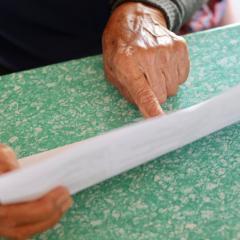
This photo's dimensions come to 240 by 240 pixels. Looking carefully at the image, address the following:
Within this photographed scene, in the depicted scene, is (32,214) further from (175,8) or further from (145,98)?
(175,8)

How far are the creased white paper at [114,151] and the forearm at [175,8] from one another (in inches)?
11.6

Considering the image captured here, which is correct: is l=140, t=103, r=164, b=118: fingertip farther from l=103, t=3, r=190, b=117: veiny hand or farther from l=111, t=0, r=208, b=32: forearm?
l=111, t=0, r=208, b=32: forearm

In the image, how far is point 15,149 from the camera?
0.65 m

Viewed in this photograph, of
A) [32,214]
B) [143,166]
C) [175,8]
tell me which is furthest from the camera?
[175,8]

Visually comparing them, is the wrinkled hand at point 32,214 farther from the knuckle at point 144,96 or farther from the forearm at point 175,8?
the forearm at point 175,8

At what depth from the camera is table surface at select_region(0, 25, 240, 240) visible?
1.79ft

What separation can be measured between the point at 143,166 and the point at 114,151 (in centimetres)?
10

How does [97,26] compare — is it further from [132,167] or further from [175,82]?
[132,167]

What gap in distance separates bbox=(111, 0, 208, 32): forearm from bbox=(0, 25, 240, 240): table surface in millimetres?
51

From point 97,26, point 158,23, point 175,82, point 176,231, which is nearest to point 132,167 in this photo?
point 176,231

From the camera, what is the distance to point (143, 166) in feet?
2.05

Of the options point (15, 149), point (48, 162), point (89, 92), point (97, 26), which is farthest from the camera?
point (97, 26)

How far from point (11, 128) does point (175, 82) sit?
11.7 inches

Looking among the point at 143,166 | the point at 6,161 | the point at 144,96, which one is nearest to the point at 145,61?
the point at 144,96
